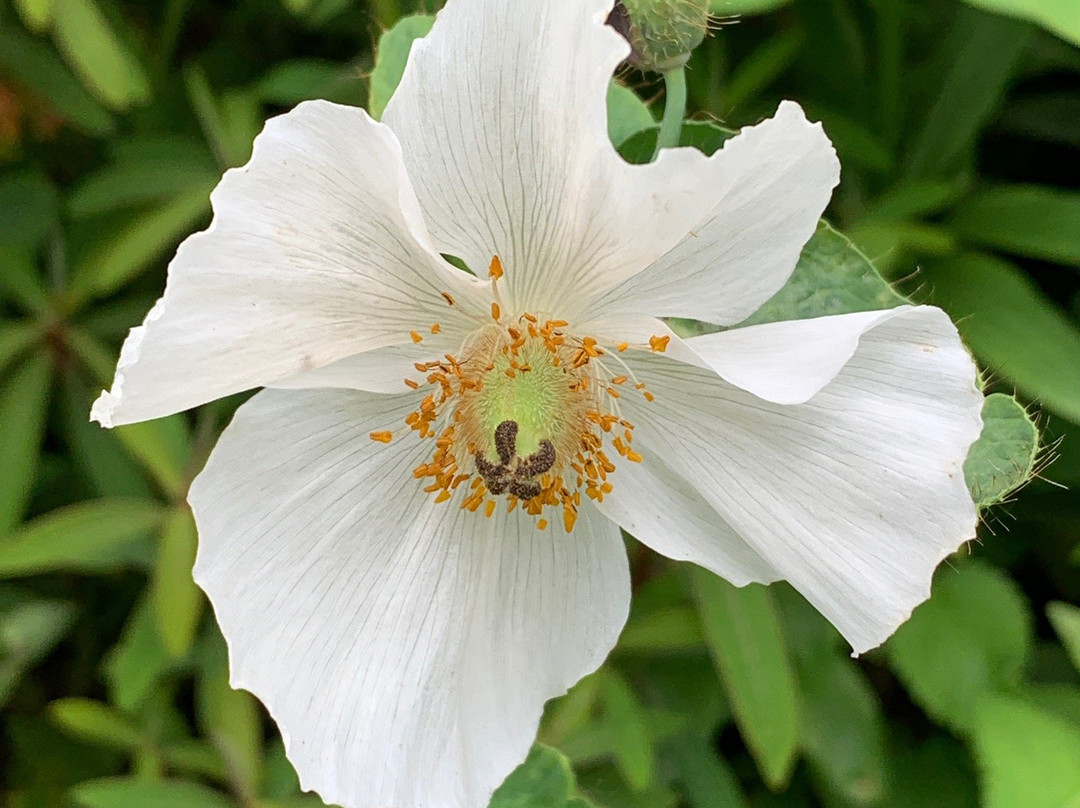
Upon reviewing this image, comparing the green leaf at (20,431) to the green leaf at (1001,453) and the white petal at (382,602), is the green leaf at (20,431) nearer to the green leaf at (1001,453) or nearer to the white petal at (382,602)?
the white petal at (382,602)

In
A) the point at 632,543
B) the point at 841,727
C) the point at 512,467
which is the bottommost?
the point at 841,727

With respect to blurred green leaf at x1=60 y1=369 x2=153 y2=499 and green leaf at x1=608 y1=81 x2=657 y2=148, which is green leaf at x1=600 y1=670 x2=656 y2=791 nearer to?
blurred green leaf at x1=60 y1=369 x2=153 y2=499

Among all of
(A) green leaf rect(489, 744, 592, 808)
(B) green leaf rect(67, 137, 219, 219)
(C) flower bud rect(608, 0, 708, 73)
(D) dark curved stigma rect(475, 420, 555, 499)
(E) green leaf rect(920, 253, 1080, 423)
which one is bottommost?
Answer: (B) green leaf rect(67, 137, 219, 219)

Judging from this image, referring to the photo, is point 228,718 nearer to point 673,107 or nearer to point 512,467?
point 512,467

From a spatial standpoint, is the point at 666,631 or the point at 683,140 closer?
the point at 683,140

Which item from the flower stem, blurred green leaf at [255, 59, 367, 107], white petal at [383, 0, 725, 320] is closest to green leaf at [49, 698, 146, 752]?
blurred green leaf at [255, 59, 367, 107]

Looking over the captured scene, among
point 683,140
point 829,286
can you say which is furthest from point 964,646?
point 683,140
